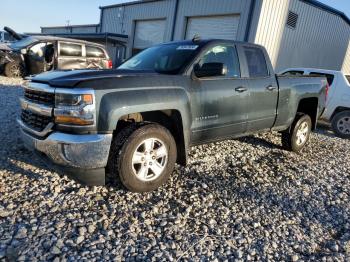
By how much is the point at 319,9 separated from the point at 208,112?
1596cm

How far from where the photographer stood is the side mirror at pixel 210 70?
12.6ft

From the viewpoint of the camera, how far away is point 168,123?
3916 mm

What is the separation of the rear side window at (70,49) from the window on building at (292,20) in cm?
986

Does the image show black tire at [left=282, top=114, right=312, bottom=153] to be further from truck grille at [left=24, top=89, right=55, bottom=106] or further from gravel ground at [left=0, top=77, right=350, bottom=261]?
truck grille at [left=24, top=89, right=55, bottom=106]

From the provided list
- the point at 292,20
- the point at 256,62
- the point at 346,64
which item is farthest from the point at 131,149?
the point at 346,64

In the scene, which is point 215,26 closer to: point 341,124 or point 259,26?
point 259,26

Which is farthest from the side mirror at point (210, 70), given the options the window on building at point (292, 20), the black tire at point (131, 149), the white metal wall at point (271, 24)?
the window on building at point (292, 20)

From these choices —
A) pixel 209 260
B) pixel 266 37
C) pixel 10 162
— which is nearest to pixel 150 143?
pixel 209 260

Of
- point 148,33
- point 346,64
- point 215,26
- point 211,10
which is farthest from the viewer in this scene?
point 346,64

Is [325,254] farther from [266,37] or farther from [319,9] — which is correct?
[319,9]

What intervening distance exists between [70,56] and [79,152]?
9274mm

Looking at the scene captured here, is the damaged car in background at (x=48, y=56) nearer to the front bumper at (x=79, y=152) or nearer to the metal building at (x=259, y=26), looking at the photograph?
the metal building at (x=259, y=26)

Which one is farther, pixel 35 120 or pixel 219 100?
pixel 219 100

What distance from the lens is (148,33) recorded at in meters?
20.2
